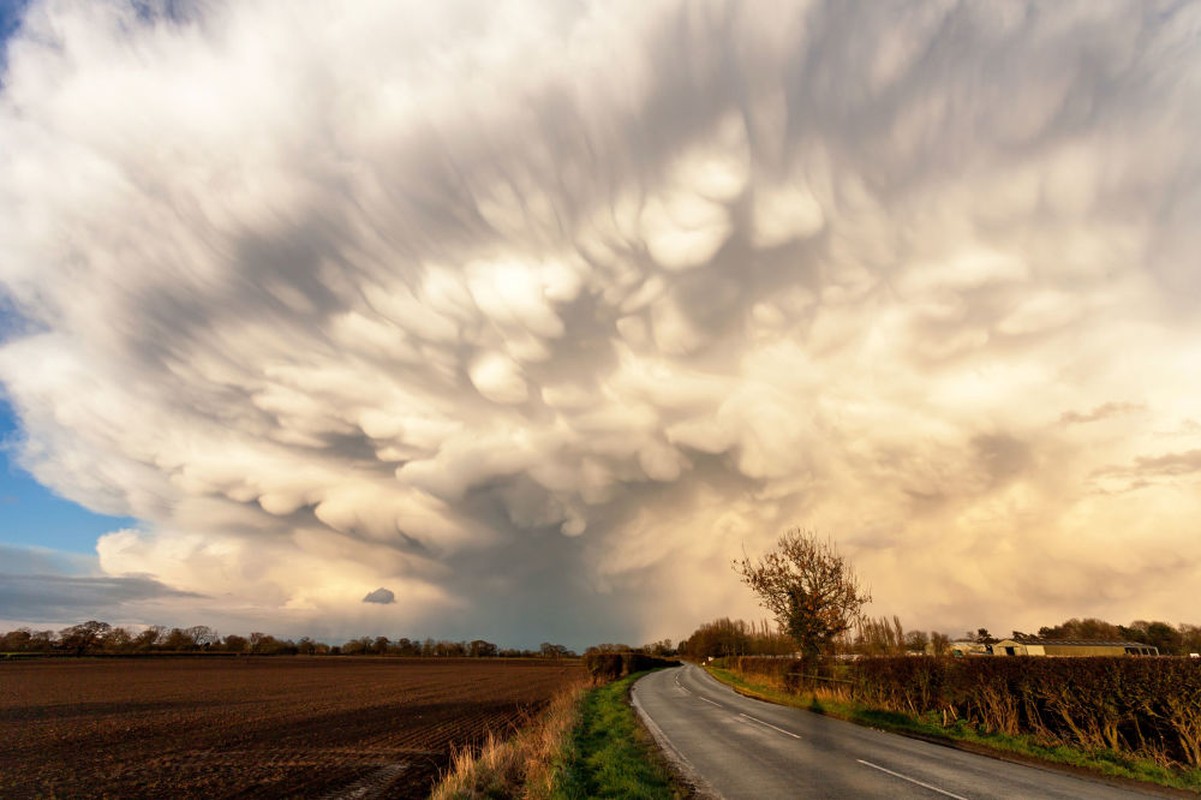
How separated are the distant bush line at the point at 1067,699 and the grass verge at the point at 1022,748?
555 mm

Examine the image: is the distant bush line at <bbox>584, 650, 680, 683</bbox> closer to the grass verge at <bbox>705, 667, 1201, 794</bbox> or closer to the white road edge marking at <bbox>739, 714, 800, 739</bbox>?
the white road edge marking at <bbox>739, 714, 800, 739</bbox>

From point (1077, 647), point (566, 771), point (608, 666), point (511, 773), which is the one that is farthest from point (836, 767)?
point (1077, 647)

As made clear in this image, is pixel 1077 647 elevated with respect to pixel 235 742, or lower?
elevated

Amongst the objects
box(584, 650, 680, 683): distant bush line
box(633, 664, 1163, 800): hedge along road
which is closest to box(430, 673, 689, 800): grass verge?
box(633, 664, 1163, 800): hedge along road

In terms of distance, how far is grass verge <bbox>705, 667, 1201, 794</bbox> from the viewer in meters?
14.8

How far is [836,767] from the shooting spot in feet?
49.3

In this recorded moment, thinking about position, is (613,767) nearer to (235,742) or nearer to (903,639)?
(235,742)

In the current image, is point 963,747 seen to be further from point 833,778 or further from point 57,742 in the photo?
point 57,742

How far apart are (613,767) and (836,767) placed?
224 inches

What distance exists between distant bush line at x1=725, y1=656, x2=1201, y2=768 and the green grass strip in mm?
12943

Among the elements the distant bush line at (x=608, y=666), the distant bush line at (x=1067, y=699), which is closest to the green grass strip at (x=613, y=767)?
the distant bush line at (x=1067, y=699)

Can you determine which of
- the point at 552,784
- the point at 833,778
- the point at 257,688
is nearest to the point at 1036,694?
the point at 833,778

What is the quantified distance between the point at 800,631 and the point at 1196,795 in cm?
2595

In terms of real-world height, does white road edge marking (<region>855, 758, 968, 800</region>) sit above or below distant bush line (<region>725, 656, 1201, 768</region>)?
below
